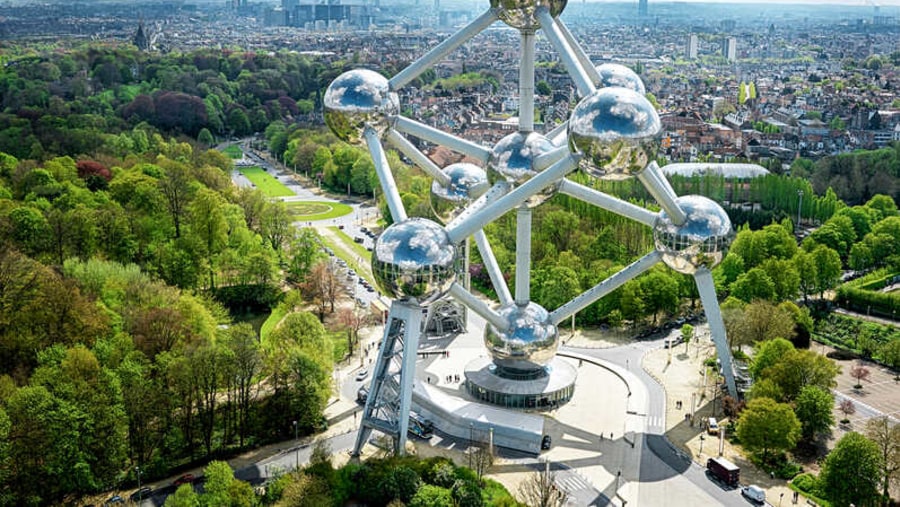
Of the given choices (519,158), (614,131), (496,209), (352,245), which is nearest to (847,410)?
(519,158)

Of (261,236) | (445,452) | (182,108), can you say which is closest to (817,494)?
(445,452)

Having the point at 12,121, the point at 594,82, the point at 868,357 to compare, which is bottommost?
the point at 868,357

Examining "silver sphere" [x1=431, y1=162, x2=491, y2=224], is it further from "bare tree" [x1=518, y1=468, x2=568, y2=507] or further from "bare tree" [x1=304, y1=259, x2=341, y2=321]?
"bare tree" [x1=304, y1=259, x2=341, y2=321]

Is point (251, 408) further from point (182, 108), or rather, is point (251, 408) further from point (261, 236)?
point (182, 108)

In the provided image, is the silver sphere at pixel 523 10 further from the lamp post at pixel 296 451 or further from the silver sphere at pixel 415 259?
the lamp post at pixel 296 451

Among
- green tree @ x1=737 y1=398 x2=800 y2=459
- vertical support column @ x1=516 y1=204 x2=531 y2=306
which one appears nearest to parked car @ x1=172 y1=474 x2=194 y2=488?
vertical support column @ x1=516 y1=204 x2=531 y2=306

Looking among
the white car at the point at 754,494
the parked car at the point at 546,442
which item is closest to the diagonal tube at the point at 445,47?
the parked car at the point at 546,442
